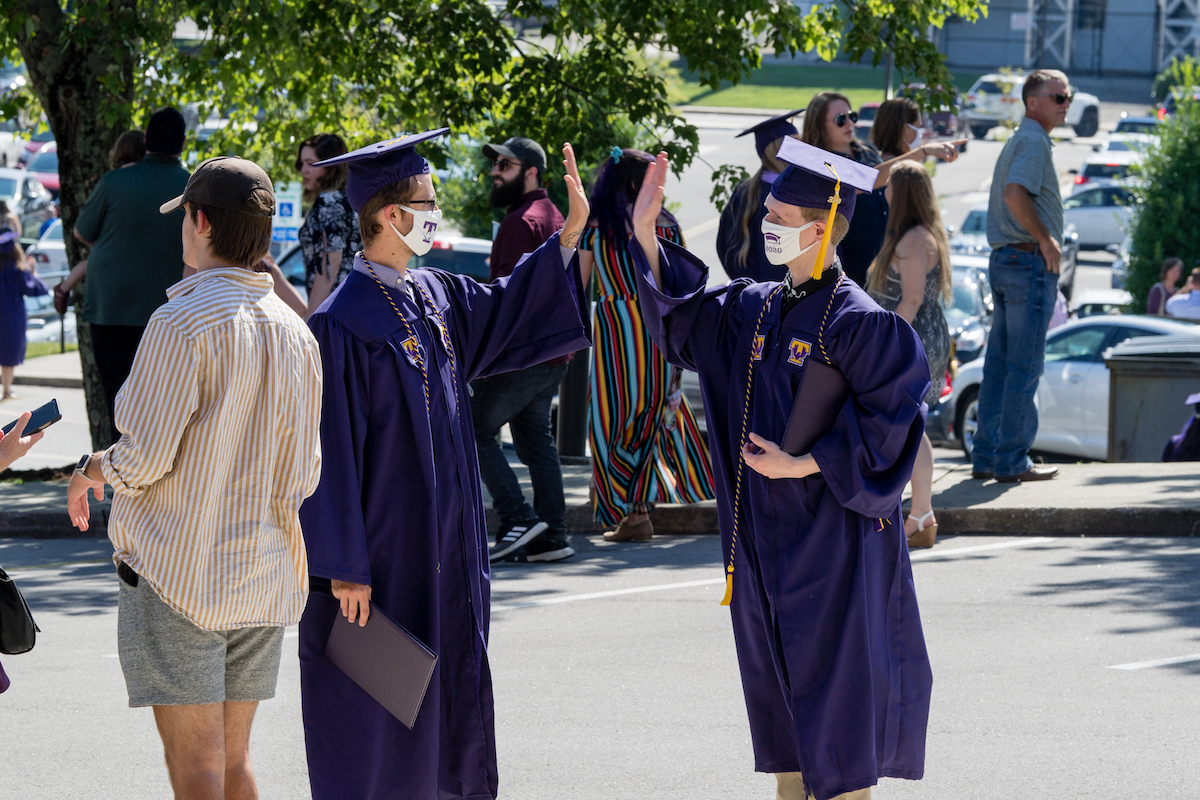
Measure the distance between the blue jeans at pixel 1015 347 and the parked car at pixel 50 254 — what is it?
17.2 metres

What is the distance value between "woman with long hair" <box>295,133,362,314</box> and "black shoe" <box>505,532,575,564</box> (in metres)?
1.63

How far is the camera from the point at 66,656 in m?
6.04

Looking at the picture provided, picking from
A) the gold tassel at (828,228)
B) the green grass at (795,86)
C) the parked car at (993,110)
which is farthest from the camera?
the green grass at (795,86)

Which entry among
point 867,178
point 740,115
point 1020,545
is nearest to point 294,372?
point 867,178

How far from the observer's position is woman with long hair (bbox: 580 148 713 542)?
7172 mm

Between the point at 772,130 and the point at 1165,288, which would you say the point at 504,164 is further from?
the point at 1165,288

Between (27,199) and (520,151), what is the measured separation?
26965 mm

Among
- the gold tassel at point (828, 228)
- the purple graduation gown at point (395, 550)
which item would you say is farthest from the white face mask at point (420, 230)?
the gold tassel at point (828, 228)

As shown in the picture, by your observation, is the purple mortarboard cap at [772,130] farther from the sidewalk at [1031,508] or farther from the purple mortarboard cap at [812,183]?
the purple mortarboard cap at [812,183]

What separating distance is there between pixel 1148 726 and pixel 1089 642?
1019 millimetres

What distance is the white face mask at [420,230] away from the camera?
397 cm

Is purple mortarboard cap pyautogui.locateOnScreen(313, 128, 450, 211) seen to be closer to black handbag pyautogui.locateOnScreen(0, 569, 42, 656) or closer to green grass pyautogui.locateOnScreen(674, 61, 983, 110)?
black handbag pyautogui.locateOnScreen(0, 569, 42, 656)

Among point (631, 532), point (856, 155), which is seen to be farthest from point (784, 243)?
point (631, 532)

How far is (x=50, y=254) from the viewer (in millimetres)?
24828
